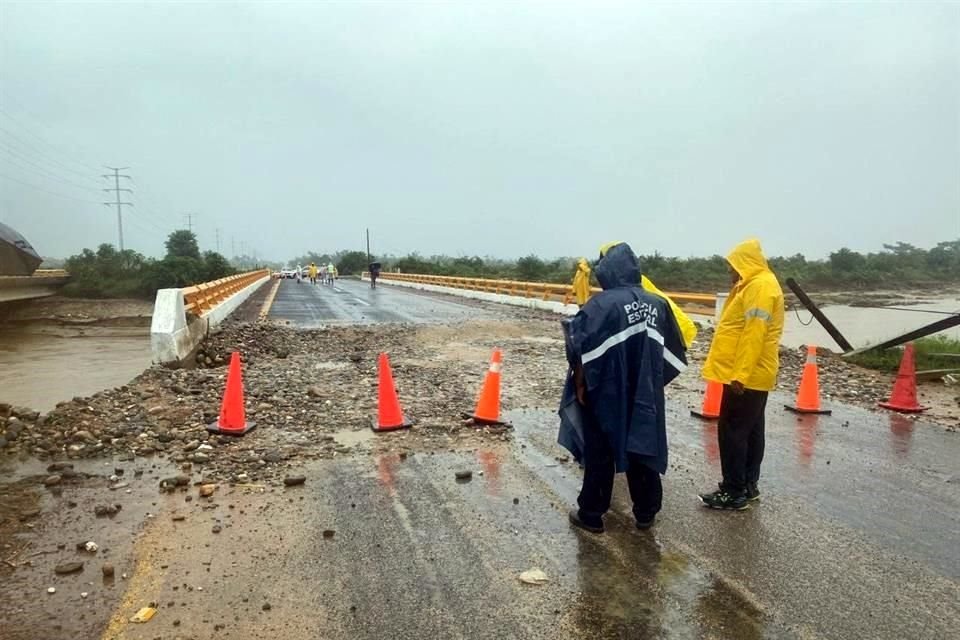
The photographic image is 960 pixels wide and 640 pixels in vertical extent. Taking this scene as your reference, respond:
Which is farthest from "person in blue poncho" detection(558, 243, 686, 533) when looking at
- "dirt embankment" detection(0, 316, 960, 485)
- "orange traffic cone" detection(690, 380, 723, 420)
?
"orange traffic cone" detection(690, 380, 723, 420)

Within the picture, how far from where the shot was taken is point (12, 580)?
357 cm

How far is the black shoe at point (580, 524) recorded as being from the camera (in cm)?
417

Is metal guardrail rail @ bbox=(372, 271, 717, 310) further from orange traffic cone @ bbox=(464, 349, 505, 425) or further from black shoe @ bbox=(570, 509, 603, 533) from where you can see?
black shoe @ bbox=(570, 509, 603, 533)

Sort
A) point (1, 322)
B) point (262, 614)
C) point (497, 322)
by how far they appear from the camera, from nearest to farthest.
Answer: point (262, 614) < point (497, 322) < point (1, 322)

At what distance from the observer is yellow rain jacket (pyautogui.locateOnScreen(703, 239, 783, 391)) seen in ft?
14.8

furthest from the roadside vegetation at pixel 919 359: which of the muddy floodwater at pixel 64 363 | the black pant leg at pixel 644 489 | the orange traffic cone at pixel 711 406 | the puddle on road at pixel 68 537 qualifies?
the muddy floodwater at pixel 64 363

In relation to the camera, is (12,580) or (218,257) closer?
(12,580)

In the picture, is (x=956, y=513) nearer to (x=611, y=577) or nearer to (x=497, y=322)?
(x=611, y=577)

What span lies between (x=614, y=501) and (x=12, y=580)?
385 centimetres

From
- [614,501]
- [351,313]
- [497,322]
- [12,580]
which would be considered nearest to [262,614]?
[12,580]

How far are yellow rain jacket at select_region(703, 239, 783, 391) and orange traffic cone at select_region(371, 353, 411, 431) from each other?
10.7ft

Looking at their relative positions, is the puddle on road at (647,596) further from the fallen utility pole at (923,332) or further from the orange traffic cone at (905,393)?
the fallen utility pole at (923,332)

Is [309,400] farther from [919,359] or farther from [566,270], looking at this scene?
[566,270]

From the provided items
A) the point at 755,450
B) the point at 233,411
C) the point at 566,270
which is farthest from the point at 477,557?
the point at 566,270
